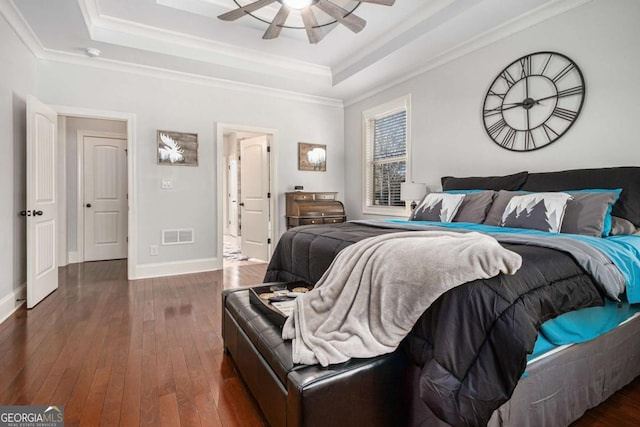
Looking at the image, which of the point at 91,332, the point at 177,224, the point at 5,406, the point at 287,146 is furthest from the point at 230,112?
the point at 5,406

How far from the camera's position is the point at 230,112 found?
481 centimetres

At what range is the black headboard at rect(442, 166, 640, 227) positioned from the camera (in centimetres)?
220

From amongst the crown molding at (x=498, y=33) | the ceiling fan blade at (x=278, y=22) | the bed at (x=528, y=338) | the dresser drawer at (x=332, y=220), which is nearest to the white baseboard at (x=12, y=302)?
the bed at (x=528, y=338)

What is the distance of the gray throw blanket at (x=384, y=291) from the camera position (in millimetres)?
1163

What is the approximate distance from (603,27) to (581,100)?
0.55 m

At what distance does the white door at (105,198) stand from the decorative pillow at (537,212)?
18.5 ft

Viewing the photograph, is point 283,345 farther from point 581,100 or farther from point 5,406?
point 581,100

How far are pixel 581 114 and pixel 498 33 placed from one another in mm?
1182

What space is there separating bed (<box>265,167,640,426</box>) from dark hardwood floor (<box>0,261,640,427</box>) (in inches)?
10.5

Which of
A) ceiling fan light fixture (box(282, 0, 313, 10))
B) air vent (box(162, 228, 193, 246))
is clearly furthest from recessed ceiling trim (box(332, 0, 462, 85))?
air vent (box(162, 228, 193, 246))

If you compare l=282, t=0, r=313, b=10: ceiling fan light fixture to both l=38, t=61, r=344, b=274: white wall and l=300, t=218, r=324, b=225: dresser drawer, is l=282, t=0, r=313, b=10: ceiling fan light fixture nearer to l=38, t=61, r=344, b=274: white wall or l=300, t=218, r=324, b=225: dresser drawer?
l=38, t=61, r=344, b=274: white wall

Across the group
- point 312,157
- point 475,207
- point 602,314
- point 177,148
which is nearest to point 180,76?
point 177,148

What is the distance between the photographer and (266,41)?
12.9 ft

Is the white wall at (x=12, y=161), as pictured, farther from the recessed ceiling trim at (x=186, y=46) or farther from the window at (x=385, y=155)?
the window at (x=385, y=155)
